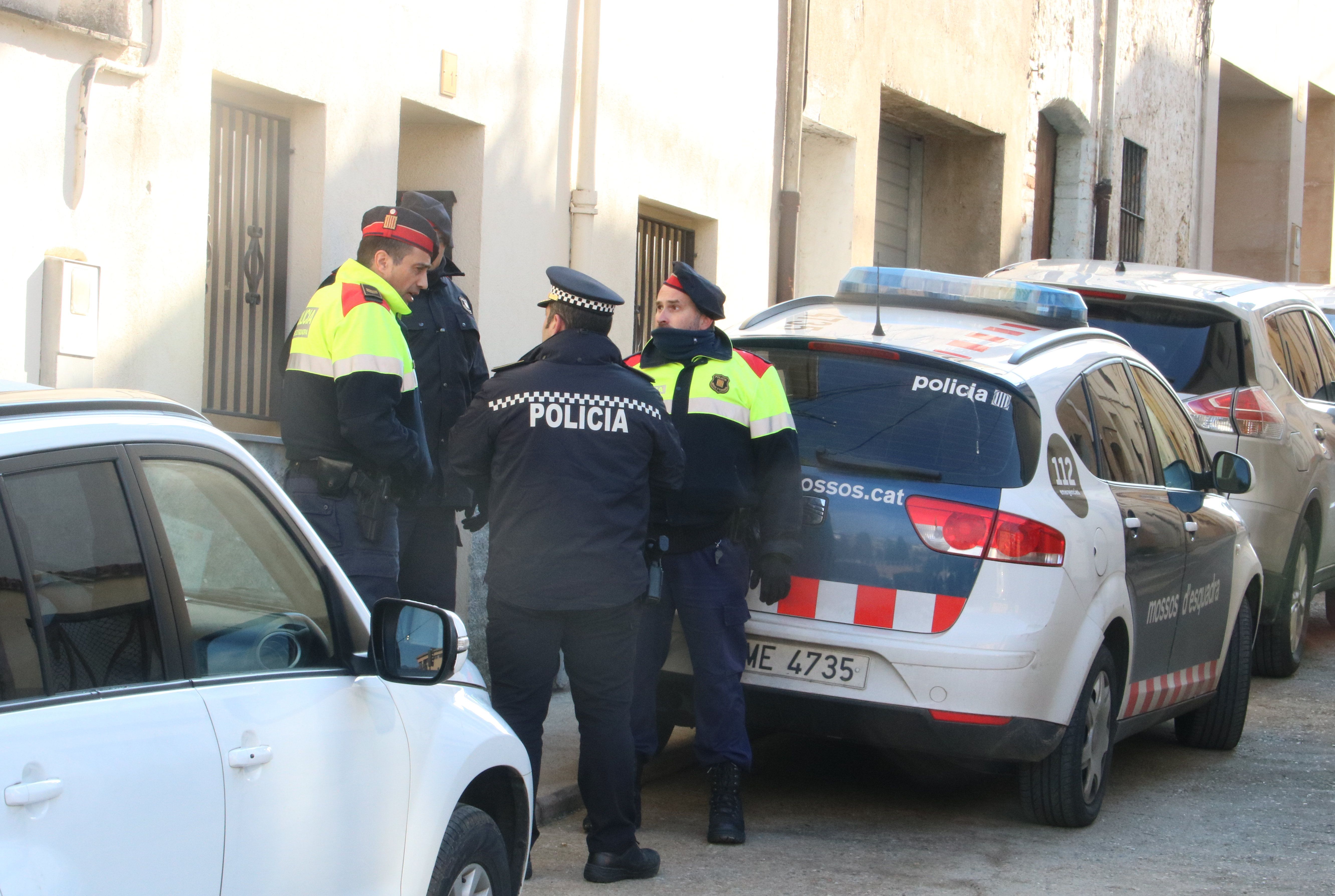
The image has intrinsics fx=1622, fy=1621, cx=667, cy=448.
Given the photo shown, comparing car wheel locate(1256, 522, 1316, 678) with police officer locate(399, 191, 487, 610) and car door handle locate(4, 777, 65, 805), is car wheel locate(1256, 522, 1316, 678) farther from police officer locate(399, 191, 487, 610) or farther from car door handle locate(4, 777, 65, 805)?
car door handle locate(4, 777, 65, 805)

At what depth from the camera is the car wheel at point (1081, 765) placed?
17.9 ft

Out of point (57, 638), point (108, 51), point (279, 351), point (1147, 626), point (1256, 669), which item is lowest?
point (1256, 669)

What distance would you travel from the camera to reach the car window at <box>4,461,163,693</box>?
2.31 m

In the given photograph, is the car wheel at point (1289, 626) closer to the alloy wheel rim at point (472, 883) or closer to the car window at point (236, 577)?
the alloy wheel rim at point (472, 883)

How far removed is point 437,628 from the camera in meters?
3.30

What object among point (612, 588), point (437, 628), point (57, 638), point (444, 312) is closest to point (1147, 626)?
point (612, 588)

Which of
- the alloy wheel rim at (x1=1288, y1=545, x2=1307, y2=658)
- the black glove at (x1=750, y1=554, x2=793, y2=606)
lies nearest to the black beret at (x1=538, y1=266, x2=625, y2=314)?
the black glove at (x1=750, y1=554, x2=793, y2=606)

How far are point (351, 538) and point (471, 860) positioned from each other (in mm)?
1870

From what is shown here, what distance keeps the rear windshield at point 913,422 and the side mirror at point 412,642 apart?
2.41 meters

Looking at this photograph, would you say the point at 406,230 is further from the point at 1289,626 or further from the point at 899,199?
the point at 899,199

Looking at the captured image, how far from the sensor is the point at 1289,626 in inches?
354

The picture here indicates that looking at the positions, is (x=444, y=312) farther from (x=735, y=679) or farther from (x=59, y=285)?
(x=735, y=679)

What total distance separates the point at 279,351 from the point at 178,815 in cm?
459

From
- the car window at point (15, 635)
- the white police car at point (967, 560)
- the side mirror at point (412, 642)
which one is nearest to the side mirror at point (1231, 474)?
the white police car at point (967, 560)
